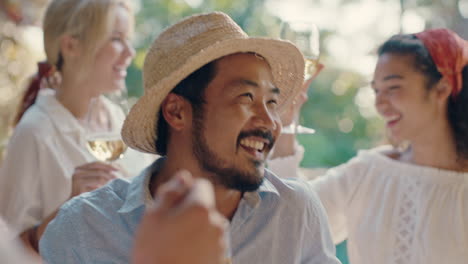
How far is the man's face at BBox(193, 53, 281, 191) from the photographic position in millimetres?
1410

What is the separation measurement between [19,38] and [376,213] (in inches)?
125

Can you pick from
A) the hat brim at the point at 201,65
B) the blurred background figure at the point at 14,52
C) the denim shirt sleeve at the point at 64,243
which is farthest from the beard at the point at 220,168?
the blurred background figure at the point at 14,52

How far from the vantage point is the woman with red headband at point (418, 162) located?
6.67 ft

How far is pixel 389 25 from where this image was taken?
15.4 feet

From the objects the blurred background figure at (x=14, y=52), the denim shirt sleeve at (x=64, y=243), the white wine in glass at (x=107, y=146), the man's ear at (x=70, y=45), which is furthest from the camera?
the blurred background figure at (x=14, y=52)

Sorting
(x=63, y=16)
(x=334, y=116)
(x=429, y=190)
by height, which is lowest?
(x=334, y=116)

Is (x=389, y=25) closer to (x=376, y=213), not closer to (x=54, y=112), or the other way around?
(x=376, y=213)

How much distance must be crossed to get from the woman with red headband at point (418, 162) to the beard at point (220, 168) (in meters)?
0.85

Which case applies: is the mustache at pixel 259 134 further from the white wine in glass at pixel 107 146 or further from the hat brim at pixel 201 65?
the white wine in glass at pixel 107 146

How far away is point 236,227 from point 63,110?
1.11 metres

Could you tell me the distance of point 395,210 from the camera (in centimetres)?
212

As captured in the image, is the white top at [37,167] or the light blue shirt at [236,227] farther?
the white top at [37,167]

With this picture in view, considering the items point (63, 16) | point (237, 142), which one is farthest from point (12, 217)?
point (237, 142)

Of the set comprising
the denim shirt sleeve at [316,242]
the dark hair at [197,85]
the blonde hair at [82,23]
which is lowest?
the denim shirt sleeve at [316,242]
